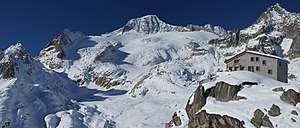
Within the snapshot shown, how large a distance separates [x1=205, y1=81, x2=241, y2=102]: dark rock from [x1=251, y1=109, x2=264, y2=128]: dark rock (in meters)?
6.31

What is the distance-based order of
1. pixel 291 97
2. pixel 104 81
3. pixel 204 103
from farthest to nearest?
pixel 104 81 → pixel 204 103 → pixel 291 97

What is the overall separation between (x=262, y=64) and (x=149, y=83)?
41163mm

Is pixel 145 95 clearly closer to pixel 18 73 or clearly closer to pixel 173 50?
pixel 18 73

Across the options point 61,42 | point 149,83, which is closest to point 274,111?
point 149,83

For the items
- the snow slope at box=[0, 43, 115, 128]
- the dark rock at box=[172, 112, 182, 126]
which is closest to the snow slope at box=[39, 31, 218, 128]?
the snow slope at box=[0, 43, 115, 128]

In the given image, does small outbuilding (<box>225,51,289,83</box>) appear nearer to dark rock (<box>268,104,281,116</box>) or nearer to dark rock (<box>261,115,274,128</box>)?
dark rock (<box>268,104,281,116</box>)

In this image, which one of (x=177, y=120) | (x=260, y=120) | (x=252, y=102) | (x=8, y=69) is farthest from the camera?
(x=8, y=69)

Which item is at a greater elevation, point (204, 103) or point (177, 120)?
point (204, 103)

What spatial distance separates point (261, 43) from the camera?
125 metres

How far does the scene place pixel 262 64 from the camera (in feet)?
182

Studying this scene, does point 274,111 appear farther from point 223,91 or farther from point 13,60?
point 13,60

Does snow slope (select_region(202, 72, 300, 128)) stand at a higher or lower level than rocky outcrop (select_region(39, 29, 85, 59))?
lower

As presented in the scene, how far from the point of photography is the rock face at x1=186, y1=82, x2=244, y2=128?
3941 cm

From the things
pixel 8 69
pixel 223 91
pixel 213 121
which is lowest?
pixel 213 121
